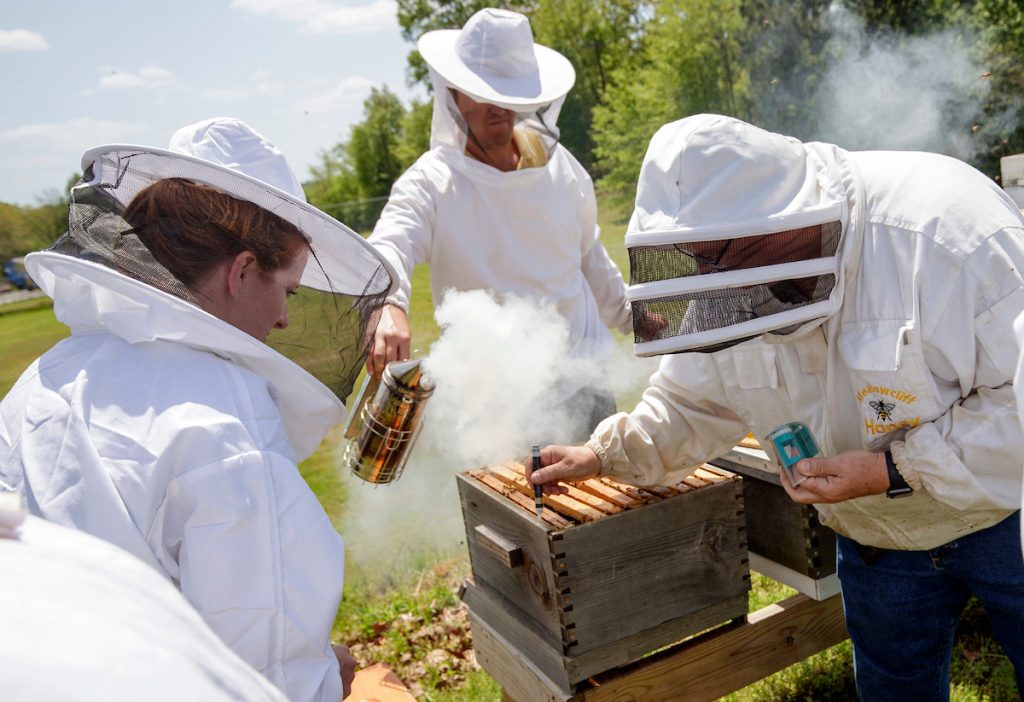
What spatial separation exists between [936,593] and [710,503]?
25.8 inches

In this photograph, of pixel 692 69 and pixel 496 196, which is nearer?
pixel 496 196

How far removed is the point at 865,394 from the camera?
6.68ft

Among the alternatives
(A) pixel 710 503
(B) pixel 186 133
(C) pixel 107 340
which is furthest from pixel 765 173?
(C) pixel 107 340

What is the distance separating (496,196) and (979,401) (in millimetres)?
2161

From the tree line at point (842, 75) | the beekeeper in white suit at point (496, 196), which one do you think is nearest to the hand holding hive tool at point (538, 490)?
the beekeeper in white suit at point (496, 196)

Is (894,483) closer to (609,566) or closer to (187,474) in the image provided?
(609,566)

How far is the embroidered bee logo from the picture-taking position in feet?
6.58

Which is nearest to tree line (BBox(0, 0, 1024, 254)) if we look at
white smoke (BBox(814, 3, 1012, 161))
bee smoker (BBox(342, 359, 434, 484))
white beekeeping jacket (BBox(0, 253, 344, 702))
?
white smoke (BBox(814, 3, 1012, 161))

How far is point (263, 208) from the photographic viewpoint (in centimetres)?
179

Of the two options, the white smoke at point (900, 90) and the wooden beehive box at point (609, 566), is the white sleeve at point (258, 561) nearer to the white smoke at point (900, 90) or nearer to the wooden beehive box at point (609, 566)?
the wooden beehive box at point (609, 566)

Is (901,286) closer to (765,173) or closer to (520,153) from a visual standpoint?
(765,173)

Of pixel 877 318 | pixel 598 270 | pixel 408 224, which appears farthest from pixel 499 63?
pixel 877 318

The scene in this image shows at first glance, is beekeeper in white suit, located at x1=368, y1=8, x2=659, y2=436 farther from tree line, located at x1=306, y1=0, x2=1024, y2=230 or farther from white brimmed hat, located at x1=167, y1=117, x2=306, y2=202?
tree line, located at x1=306, y1=0, x2=1024, y2=230

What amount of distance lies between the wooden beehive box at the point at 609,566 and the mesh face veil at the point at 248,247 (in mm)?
785
